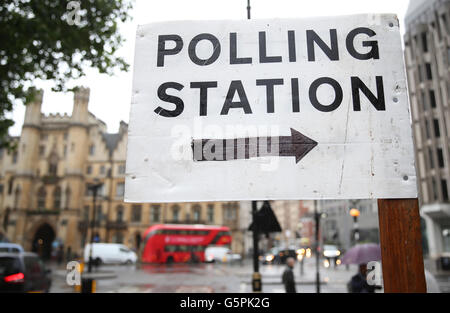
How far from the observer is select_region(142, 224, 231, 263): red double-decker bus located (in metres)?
34.5

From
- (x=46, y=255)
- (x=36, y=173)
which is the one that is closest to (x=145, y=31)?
(x=36, y=173)

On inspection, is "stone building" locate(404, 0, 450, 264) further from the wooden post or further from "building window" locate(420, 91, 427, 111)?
the wooden post

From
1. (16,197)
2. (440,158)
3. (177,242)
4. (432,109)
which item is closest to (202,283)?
(177,242)

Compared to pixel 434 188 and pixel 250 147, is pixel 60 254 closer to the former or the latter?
pixel 434 188

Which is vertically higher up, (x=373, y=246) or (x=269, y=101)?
(x=269, y=101)

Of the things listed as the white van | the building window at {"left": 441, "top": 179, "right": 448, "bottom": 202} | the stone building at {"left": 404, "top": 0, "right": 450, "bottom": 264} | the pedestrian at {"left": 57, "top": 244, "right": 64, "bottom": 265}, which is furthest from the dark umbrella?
the pedestrian at {"left": 57, "top": 244, "right": 64, "bottom": 265}

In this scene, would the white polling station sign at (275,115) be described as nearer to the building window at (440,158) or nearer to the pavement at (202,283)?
the pavement at (202,283)

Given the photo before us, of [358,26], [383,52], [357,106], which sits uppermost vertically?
[358,26]

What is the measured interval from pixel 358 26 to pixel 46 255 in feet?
182

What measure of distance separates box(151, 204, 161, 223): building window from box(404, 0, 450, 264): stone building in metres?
33.8

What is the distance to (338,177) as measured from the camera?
1937 millimetres

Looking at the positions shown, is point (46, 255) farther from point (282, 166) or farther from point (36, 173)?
point (282, 166)

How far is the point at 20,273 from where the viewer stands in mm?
10031
